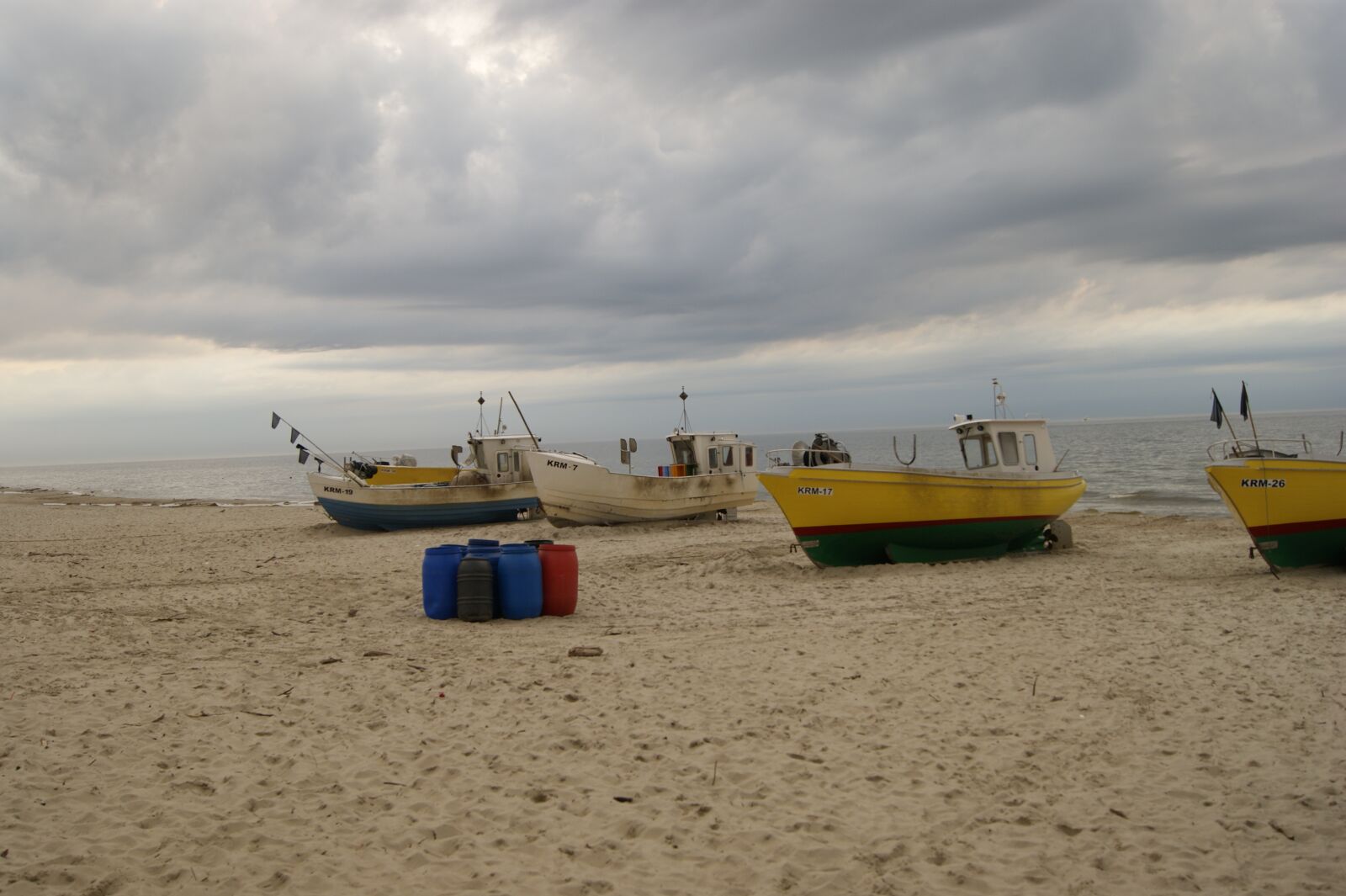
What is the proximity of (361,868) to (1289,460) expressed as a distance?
44.2 ft

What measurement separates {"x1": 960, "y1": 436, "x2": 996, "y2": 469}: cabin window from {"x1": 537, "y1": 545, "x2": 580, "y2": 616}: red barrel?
8.19 m

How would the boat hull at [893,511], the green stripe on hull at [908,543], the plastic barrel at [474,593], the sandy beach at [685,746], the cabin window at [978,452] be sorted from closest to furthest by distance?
the sandy beach at [685,746] < the plastic barrel at [474,593] < the boat hull at [893,511] < the green stripe on hull at [908,543] < the cabin window at [978,452]

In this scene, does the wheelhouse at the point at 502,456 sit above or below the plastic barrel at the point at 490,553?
above

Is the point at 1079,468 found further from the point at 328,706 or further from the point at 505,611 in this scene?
the point at 328,706

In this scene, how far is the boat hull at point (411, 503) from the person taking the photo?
24.1 m

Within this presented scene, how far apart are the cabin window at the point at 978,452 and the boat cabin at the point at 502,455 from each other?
43.8 feet

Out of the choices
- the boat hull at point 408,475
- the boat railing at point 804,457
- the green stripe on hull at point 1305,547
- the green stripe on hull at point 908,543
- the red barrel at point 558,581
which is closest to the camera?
the red barrel at point 558,581

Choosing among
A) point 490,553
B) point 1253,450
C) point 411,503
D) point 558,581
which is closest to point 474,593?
point 490,553

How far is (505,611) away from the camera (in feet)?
36.0

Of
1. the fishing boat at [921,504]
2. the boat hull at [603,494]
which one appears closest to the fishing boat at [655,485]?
the boat hull at [603,494]

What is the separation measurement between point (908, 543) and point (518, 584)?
7004 mm

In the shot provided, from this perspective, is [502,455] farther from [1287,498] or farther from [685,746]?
[685,746]

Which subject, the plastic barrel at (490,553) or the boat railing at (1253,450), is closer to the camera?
the plastic barrel at (490,553)

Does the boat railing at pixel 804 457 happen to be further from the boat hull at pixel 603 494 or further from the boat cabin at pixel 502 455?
the boat cabin at pixel 502 455
